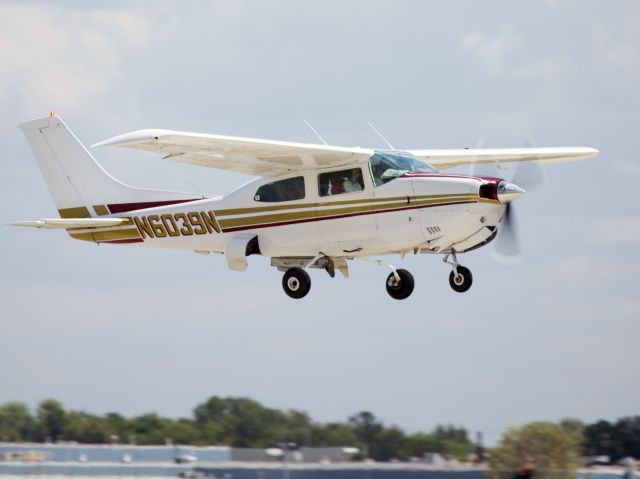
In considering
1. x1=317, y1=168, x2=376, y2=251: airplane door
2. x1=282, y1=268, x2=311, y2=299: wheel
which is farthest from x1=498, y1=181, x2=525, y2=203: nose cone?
x1=282, y1=268, x2=311, y2=299: wheel

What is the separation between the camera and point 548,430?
33344 millimetres

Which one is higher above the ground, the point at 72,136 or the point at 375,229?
the point at 72,136

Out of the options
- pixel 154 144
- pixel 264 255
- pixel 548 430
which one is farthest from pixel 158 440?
pixel 154 144

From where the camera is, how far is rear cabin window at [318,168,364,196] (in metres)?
25.8

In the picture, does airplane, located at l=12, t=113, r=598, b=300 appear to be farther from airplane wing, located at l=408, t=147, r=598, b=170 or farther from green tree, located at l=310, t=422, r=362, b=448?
green tree, located at l=310, t=422, r=362, b=448

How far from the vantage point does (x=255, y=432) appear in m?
36.5

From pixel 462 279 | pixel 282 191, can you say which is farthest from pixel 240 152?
pixel 462 279

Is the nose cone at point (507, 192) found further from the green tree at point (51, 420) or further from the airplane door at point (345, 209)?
the green tree at point (51, 420)

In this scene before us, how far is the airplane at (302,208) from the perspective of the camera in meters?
25.0

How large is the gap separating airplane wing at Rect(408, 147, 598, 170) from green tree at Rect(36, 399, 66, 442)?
1681cm

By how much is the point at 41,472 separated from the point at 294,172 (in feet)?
31.8

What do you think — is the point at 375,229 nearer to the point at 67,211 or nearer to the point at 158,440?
the point at 67,211

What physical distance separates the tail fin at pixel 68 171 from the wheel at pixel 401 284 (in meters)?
6.08

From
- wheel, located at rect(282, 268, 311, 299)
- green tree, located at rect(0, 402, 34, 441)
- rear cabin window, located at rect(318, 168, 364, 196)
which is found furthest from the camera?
green tree, located at rect(0, 402, 34, 441)
